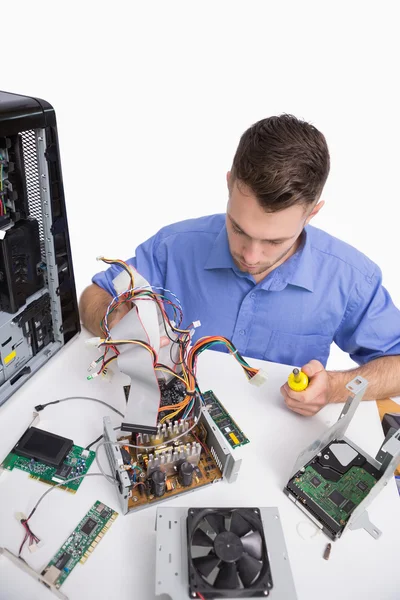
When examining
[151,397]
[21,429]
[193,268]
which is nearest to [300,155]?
[193,268]

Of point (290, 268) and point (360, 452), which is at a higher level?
point (290, 268)

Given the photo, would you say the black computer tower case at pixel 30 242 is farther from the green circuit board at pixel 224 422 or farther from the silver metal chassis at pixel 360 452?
the silver metal chassis at pixel 360 452

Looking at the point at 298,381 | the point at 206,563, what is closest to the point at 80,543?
the point at 206,563

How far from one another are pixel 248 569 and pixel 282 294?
3.89ft

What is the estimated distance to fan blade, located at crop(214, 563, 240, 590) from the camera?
101 centimetres

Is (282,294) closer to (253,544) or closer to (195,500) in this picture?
(195,500)

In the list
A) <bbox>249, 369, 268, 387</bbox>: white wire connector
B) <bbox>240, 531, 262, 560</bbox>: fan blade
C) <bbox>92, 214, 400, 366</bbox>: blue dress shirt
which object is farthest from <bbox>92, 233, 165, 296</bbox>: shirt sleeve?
<bbox>240, 531, 262, 560</bbox>: fan blade

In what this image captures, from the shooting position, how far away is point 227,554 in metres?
1.04

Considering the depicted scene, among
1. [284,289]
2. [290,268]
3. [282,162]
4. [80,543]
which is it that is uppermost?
[282,162]

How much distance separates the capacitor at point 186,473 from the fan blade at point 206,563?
0.82ft

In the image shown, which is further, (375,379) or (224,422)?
(375,379)

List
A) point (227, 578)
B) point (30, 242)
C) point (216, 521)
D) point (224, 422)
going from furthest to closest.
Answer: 1. point (224, 422)
2. point (30, 242)
3. point (216, 521)
4. point (227, 578)

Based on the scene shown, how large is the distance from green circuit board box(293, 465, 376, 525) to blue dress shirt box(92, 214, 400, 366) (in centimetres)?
74

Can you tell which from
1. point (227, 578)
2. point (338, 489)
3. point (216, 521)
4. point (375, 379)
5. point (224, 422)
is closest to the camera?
point (227, 578)
